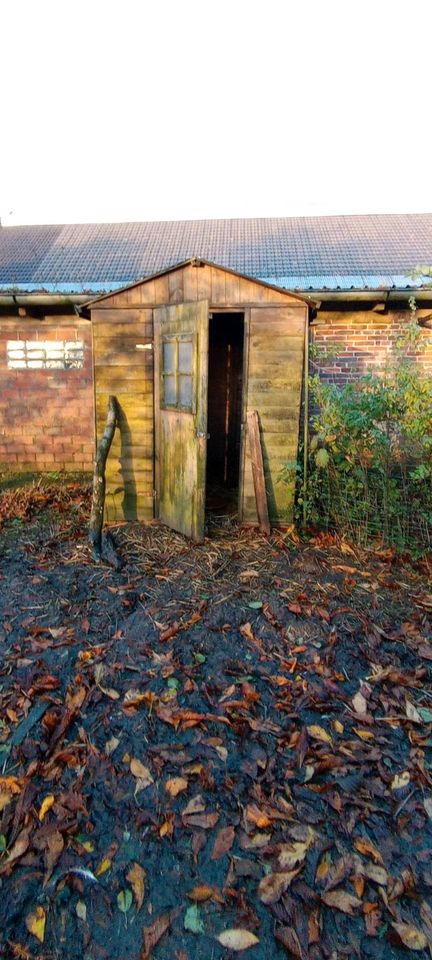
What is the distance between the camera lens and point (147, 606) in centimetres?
360

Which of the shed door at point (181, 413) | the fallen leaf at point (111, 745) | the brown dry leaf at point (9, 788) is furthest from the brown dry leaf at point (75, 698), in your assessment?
the shed door at point (181, 413)

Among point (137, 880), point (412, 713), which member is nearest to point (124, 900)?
point (137, 880)

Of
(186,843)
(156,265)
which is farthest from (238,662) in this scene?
(156,265)

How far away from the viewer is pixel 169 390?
480 centimetres

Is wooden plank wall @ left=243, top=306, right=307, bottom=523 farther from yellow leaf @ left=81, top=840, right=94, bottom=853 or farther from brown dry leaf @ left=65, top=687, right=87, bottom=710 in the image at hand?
yellow leaf @ left=81, top=840, right=94, bottom=853

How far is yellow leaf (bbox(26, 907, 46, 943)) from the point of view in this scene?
1.55 m

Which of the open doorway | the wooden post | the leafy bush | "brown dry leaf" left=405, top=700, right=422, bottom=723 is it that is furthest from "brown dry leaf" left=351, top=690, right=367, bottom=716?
the open doorway

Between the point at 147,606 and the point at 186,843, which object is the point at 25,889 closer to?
the point at 186,843

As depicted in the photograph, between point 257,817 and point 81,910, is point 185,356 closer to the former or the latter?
point 257,817

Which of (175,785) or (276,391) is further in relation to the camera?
(276,391)

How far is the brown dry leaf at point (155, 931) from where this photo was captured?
1.51 metres

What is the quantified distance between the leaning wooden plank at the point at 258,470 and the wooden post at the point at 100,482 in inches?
57.0

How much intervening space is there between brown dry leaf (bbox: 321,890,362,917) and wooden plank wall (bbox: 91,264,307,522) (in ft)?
11.9

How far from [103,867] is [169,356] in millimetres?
4022
